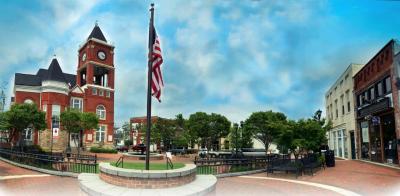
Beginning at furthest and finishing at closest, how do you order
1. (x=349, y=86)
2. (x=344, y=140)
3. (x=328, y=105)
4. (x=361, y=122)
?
(x=328, y=105) → (x=344, y=140) → (x=349, y=86) → (x=361, y=122)

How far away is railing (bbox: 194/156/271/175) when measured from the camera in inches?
600

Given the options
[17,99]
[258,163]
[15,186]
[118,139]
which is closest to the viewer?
[15,186]

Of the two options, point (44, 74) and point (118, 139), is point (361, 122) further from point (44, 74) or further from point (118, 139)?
point (118, 139)

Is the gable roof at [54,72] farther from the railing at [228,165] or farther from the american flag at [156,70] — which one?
the american flag at [156,70]

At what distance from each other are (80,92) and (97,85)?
2757 mm

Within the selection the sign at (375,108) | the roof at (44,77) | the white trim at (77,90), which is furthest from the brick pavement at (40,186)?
the white trim at (77,90)

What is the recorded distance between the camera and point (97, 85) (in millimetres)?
47906

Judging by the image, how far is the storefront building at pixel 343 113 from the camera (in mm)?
27734

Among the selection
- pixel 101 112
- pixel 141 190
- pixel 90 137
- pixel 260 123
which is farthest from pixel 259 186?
pixel 101 112

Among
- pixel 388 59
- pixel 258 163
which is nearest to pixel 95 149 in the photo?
pixel 258 163

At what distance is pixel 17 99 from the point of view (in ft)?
138

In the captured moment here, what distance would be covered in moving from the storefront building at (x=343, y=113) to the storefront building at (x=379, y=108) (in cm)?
167

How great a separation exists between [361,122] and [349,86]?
14.1ft

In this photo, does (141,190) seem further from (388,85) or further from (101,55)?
(101,55)
